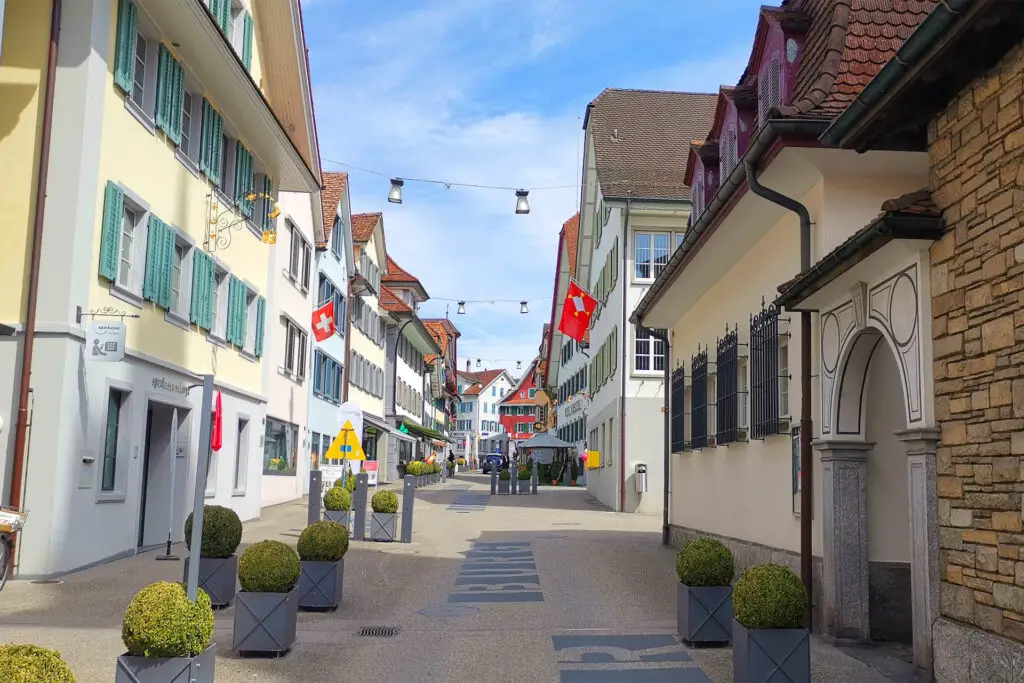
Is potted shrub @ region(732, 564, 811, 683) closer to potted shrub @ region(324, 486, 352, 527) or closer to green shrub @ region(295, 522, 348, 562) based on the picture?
green shrub @ region(295, 522, 348, 562)

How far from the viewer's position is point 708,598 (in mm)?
9219

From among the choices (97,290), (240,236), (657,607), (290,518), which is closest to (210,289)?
(240,236)

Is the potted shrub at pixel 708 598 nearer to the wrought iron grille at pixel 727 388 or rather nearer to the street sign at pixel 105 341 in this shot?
the wrought iron grille at pixel 727 388

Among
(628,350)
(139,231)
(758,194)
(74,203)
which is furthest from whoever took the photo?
(628,350)

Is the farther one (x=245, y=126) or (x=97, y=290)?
(x=245, y=126)

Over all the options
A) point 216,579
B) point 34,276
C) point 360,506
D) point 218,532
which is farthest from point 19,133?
point 360,506

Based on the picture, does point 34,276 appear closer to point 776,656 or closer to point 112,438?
point 112,438

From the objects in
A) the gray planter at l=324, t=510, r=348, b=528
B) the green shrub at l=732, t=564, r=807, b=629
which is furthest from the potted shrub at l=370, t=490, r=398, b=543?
the green shrub at l=732, t=564, r=807, b=629

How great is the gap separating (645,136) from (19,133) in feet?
74.2

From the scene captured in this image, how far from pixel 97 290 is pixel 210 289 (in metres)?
4.78

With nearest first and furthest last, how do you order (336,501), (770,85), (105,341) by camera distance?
(770,85)
(105,341)
(336,501)

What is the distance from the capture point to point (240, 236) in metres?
20.7

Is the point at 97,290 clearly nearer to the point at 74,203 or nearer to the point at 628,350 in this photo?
the point at 74,203

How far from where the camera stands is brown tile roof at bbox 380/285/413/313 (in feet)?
161
